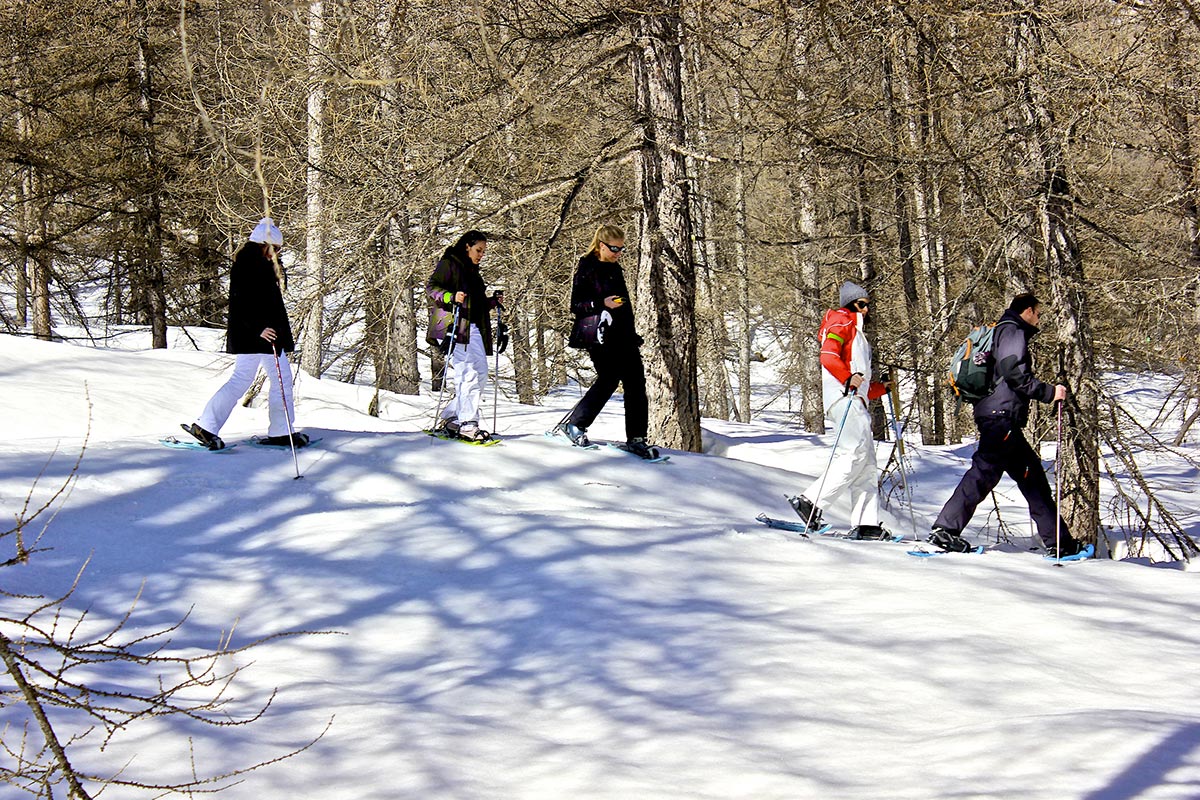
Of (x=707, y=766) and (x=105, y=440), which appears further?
(x=105, y=440)

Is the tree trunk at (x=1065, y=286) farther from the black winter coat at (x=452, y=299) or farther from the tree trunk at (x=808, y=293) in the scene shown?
the tree trunk at (x=808, y=293)

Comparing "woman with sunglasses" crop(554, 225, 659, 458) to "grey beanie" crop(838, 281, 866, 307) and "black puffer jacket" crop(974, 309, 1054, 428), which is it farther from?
"black puffer jacket" crop(974, 309, 1054, 428)

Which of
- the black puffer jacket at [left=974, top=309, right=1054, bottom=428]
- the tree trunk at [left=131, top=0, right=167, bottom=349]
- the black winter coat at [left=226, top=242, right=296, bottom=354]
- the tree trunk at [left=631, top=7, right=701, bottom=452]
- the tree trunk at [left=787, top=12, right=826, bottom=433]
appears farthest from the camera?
the tree trunk at [left=131, top=0, right=167, bottom=349]

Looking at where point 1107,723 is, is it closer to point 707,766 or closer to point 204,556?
point 707,766

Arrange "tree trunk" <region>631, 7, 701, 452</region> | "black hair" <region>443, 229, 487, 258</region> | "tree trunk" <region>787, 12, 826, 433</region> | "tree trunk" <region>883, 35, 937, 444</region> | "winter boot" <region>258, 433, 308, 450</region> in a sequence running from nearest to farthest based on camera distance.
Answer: "winter boot" <region>258, 433, 308, 450</region>
"black hair" <region>443, 229, 487, 258</region>
"tree trunk" <region>883, 35, 937, 444</region>
"tree trunk" <region>631, 7, 701, 452</region>
"tree trunk" <region>787, 12, 826, 433</region>

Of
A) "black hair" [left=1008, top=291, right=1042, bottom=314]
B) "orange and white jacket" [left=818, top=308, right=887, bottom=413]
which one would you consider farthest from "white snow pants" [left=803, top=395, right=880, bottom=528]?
"black hair" [left=1008, top=291, right=1042, bottom=314]

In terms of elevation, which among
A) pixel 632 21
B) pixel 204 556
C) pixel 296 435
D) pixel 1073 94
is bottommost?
pixel 204 556

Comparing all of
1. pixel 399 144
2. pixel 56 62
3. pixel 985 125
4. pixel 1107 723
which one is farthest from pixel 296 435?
pixel 56 62

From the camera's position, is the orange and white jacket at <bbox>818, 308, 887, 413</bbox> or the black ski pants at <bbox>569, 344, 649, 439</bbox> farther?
the black ski pants at <bbox>569, 344, 649, 439</bbox>

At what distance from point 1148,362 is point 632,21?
21.6 feet

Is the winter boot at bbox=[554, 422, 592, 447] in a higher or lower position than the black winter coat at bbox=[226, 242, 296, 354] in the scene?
lower

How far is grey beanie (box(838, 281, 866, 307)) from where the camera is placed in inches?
306

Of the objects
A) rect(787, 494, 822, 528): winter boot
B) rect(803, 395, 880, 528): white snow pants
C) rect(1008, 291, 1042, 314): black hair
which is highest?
rect(1008, 291, 1042, 314): black hair

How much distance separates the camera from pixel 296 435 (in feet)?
29.2
